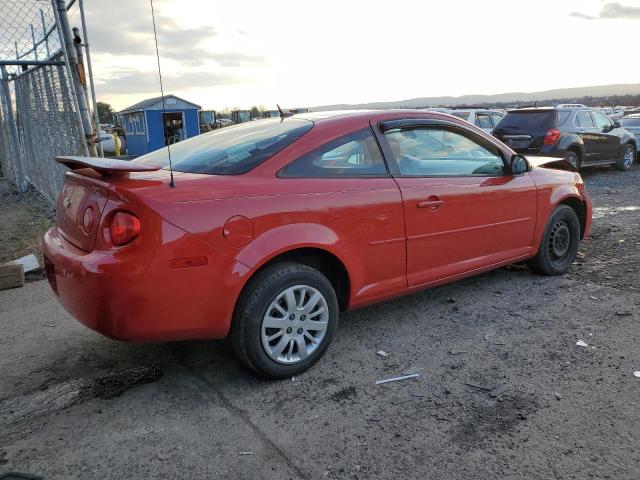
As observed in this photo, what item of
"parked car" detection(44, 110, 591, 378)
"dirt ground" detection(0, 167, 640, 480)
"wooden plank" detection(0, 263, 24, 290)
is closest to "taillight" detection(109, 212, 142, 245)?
"parked car" detection(44, 110, 591, 378)

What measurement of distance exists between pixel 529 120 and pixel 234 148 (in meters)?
9.87

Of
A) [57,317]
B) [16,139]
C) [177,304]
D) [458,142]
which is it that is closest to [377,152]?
[458,142]

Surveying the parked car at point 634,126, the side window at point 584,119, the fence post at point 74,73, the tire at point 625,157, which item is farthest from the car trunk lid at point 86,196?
the parked car at point 634,126

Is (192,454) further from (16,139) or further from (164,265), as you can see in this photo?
(16,139)

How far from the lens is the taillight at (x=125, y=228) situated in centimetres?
268

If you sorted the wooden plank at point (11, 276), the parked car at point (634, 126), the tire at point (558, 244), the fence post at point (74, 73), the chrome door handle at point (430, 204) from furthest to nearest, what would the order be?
the parked car at point (634, 126)
the fence post at point (74, 73)
the wooden plank at point (11, 276)
the tire at point (558, 244)
the chrome door handle at point (430, 204)

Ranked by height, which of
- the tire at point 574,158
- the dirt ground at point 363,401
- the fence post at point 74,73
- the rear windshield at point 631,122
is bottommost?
the dirt ground at point 363,401

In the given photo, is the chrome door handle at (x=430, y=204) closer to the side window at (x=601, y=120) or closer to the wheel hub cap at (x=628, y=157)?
the side window at (x=601, y=120)

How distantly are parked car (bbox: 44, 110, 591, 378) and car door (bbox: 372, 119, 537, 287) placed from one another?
0.01 meters

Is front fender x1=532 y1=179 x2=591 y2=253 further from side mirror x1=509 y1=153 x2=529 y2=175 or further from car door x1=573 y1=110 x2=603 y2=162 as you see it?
car door x1=573 y1=110 x2=603 y2=162

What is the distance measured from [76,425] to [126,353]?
2.96 feet

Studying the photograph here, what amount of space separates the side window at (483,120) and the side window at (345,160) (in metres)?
13.4

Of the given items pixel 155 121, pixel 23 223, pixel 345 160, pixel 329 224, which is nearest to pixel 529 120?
pixel 345 160

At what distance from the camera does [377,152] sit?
3.64 m
